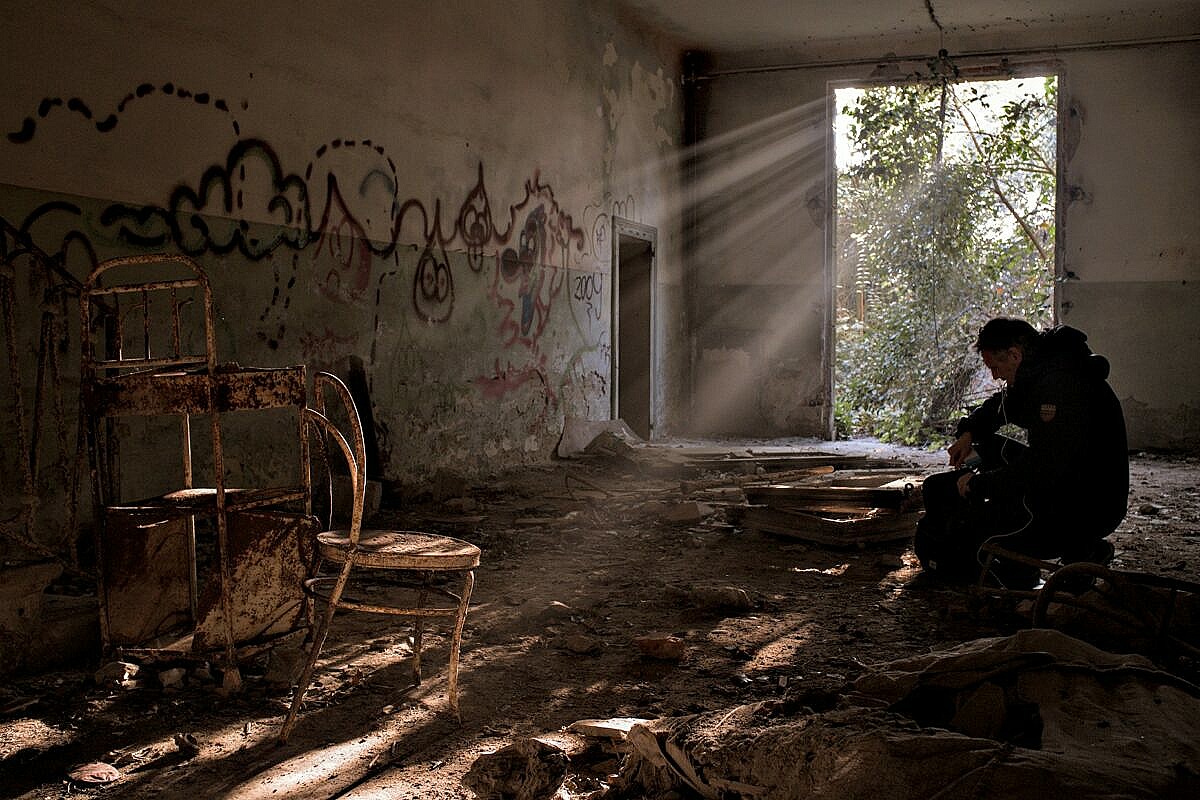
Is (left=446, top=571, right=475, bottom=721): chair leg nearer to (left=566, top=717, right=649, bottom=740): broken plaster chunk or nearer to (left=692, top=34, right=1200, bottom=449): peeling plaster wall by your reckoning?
(left=566, top=717, right=649, bottom=740): broken plaster chunk

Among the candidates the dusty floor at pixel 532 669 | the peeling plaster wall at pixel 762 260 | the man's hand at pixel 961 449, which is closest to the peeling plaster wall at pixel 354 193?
the dusty floor at pixel 532 669

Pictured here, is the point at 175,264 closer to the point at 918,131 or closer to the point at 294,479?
the point at 294,479

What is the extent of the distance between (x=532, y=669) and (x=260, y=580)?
1051mm

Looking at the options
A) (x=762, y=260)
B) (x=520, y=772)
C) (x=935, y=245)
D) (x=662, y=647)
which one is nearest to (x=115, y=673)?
(x=520, y=772)

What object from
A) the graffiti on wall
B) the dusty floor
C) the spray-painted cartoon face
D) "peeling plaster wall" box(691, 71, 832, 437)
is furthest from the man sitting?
"peeling plaster wall" box(691, 71, 832, 437)

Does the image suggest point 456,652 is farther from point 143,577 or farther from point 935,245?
point 935,245

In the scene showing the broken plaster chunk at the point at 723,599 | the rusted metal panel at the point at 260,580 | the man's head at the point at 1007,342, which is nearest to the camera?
the rusted metal panel at the point at 260,580

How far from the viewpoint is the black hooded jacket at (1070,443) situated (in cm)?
427

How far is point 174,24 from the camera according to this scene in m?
5.00

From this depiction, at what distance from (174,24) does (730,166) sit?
324 inches

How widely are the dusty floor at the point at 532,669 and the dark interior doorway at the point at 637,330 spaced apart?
498cm

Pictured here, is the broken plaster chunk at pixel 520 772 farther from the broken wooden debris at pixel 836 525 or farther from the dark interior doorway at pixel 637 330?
the dark interior doorway at pixel 637 330

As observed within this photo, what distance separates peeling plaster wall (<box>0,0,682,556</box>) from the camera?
4.43 meters

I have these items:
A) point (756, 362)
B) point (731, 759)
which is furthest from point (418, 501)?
point (756, 362)
